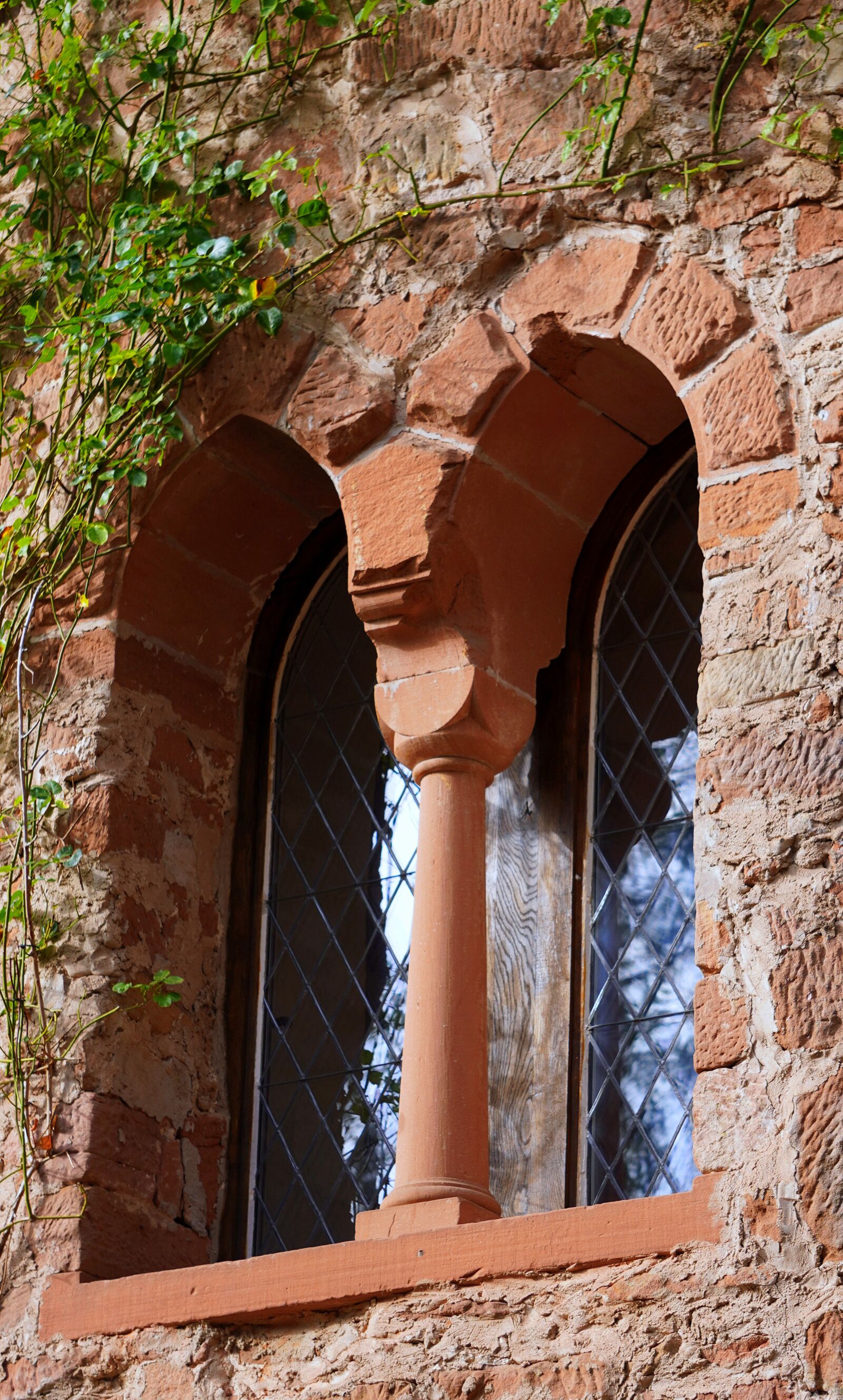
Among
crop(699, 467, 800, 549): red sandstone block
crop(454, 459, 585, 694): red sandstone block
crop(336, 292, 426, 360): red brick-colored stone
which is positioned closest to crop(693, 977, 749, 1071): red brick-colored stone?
crop(699, 467, 800, 549): red sandstone block

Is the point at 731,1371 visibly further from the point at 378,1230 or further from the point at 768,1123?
the point at 378,1230

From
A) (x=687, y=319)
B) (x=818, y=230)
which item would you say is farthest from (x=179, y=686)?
(x=818, y=230)

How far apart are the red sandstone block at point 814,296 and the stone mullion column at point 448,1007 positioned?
969 millimetres

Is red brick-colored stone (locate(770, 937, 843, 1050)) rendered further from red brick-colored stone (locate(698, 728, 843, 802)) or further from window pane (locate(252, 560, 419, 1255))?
window pane (locate(252, 560, 419, 1255))

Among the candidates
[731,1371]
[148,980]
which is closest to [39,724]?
[148,980]

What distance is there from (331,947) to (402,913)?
0.18 metres

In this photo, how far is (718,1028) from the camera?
2.94 m

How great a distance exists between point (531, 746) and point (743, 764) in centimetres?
84

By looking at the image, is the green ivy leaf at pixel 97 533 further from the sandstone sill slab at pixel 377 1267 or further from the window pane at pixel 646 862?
the sandstone sill slab at pixel 377 1267

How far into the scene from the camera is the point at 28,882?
12.3ft

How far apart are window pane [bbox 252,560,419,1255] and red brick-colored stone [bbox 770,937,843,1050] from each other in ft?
3.61

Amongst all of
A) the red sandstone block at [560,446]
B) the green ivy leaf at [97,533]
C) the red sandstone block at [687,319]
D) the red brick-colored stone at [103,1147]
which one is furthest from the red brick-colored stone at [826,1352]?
the green ivy leaf at [97,533]

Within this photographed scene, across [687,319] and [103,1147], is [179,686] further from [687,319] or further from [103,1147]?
[687,319]

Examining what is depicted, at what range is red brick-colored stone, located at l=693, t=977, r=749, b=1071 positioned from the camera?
291 centimetres
